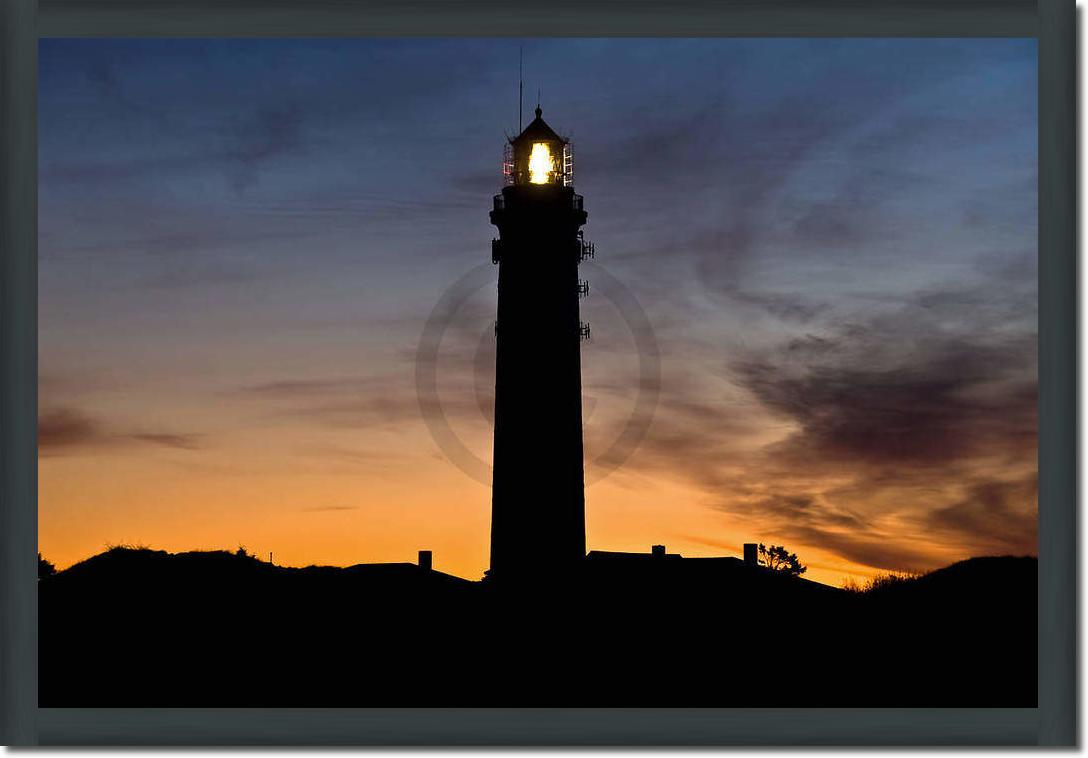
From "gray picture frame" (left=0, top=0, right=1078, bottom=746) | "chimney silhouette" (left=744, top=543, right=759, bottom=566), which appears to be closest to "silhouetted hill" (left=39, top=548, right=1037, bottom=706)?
"chimney silhouette" (left=744, top=543, right=759, bottom=566)

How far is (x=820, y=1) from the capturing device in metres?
Result: 8.86

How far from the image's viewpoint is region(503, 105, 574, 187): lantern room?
26016 millimetres

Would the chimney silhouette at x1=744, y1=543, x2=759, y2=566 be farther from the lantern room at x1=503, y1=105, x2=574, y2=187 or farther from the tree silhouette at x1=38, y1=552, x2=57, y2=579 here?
the tree silhouette at x1=38, y1=552, x2=57, y2=579

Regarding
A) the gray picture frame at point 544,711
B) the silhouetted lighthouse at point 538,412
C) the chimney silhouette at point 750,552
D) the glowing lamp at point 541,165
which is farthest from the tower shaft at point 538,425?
the gray picture frame at point 544,711

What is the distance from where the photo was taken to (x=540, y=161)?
85.5ft

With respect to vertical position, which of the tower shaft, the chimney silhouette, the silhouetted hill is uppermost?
the tower shaft

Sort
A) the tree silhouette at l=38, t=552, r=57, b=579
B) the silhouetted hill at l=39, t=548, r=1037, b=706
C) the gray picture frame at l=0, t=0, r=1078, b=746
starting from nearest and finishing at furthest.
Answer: the gray picture frame at l=0, t=0, r=1078, b=746 → the silhouetted hill at l=39, t=548, r=1037, b=706 → the tree silhouette at l=38, t=552, r=57, b=579

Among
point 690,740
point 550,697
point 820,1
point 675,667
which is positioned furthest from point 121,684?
point 820,1

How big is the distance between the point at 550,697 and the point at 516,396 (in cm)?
644

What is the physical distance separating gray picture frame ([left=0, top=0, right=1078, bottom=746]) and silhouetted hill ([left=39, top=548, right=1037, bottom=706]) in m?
8.95

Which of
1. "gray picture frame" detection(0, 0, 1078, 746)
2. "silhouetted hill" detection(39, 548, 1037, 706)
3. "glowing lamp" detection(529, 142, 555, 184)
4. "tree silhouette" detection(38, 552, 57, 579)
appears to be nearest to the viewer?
"gray picture frame" detection(0, 0, 1078, 746)

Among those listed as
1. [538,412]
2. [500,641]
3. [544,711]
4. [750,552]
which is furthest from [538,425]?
[544,711]

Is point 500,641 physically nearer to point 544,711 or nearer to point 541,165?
point 541,165

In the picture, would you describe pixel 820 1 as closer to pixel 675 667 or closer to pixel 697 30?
pixel 697 30
